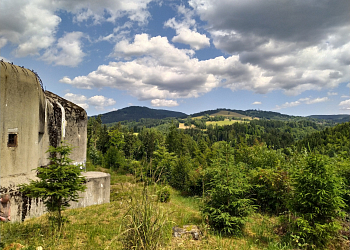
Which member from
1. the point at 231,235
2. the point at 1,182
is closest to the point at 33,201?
the point at 1,182

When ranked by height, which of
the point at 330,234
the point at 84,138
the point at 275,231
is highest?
the point at 84,138

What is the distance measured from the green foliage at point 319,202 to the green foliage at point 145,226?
5290 mm

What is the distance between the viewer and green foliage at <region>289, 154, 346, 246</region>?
255 inches

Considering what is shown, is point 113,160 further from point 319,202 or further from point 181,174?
point 319,202

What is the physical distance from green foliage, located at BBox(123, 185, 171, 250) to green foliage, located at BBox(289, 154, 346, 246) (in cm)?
529

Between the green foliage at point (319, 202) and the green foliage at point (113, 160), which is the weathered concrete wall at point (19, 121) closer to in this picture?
the green foliage at point (319, 202)

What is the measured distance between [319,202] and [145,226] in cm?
599

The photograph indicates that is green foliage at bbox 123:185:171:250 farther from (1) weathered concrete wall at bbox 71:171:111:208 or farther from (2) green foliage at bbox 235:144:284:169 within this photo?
(2) green foliage at bbox 235:144:284:169

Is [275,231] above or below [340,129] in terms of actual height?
below

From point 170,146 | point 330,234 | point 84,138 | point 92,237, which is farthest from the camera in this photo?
point 170,146

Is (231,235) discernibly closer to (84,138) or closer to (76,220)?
(76,220)

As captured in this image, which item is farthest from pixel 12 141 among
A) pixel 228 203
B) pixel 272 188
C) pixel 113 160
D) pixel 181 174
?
pixel 113 160

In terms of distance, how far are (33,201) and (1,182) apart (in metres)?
1.67

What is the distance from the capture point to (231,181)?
752 centimetres
